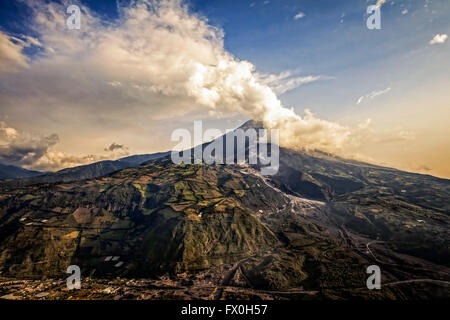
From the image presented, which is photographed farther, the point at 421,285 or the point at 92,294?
the point at 421,285
